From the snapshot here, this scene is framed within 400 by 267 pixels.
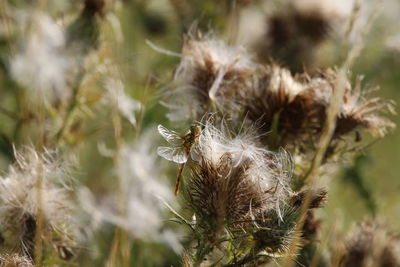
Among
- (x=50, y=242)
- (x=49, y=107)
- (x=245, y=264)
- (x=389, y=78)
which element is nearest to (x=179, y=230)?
(x=49, y=107)

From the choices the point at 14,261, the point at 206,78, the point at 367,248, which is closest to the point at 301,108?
the point at 206,78

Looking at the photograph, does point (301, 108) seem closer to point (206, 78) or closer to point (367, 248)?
point (206, 78)

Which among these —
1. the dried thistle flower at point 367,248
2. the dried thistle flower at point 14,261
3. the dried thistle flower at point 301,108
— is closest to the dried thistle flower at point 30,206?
the dried thistle flower at point 14,261

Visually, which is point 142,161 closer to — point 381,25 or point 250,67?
point 250,67

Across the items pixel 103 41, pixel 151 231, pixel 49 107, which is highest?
pixel 103 41

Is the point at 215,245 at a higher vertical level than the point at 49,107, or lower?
higher

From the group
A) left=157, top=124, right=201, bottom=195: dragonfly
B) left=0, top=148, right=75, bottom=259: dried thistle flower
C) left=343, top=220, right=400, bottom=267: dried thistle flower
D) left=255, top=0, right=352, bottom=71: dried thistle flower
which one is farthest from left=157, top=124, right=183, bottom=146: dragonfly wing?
A: left=255, top=0, right=352, bottom=71: dried thistle flower
